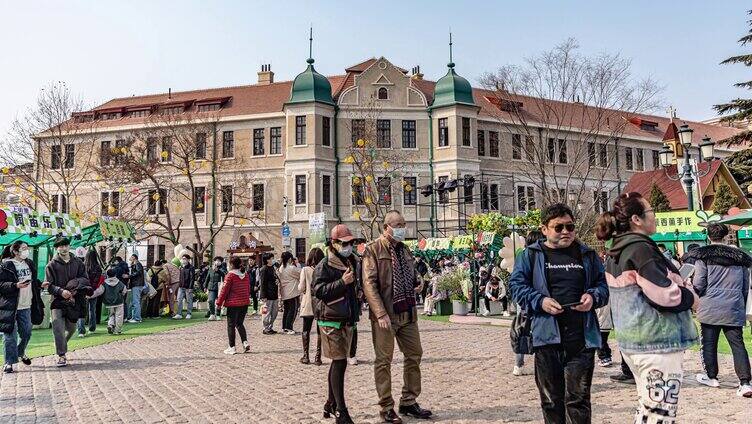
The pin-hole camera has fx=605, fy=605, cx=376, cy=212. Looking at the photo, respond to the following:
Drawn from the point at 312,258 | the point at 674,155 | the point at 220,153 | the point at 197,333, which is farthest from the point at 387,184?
the point at 312,258

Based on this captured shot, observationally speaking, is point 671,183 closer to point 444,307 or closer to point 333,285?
point 444,307

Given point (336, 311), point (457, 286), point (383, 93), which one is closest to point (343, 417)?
point (336, 311)

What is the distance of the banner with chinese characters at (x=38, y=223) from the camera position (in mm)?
17047

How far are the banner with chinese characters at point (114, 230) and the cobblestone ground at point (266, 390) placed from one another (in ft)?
27.8

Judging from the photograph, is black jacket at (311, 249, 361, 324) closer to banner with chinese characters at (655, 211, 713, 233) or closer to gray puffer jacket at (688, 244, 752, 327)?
gray puffer jacket at (688, 244, 752, 327)

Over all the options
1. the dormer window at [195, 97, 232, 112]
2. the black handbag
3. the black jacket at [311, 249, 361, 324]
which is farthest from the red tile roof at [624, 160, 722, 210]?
the black handbag

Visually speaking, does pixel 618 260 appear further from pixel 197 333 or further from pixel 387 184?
pixel 387 184

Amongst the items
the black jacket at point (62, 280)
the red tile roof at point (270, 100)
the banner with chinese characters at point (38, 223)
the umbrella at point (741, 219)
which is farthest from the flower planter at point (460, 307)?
the red tile roof at point (270, 100)

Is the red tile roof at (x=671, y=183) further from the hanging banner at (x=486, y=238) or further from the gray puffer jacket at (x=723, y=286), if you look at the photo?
the gray puffer jacket at (x=723, y=286)

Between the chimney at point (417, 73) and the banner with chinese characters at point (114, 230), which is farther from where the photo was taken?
the chimney at point (417, 73)

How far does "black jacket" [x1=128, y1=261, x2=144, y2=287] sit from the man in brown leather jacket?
44.8ft

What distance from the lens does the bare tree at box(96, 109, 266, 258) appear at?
39.3 metres

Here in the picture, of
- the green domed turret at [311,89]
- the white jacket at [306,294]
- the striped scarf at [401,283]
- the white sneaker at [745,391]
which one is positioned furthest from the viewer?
the green domed turret at [311,89]

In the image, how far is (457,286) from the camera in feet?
61.4
